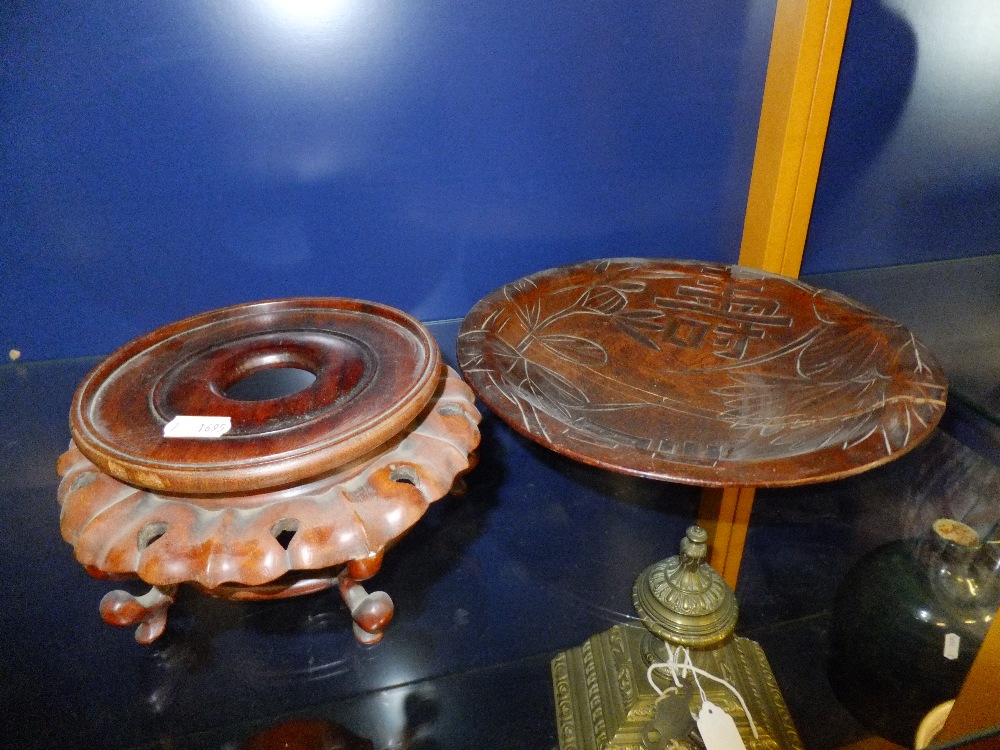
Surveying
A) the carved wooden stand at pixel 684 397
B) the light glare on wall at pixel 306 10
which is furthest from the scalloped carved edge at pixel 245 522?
the light glare on wall at pixel 306 10

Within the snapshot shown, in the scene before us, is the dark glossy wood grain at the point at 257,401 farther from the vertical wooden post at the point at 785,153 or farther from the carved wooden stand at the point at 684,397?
the vertical wooden post at the point at 785,153

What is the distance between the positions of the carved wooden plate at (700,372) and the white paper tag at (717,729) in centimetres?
35

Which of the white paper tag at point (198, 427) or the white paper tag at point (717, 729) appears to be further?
the white paper tag at point (717, 729)

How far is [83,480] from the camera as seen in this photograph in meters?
0.63

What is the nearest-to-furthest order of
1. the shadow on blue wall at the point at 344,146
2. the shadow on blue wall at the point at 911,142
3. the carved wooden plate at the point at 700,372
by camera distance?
the carved wooden plate at the point at 700,372, the shadow on blue wall at the point at 344,146, the shadow on blue wall at the point at 911,142

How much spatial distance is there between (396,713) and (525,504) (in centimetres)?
39

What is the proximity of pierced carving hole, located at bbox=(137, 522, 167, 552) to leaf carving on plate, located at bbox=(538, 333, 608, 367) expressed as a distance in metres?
0.45

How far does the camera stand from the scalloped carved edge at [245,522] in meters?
0.56

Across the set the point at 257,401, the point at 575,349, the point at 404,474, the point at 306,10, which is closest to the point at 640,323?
the point at 575,349

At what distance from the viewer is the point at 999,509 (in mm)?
811

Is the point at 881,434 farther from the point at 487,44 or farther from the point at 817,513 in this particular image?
the point at 487,44

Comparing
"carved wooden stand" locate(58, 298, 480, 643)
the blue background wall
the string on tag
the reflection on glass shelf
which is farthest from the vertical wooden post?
"carved wooden stand" locate(58, 298, 480, 643)

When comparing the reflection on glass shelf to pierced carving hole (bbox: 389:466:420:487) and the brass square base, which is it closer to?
the brass square base

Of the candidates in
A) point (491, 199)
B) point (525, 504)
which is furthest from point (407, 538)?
point (491, 199)
